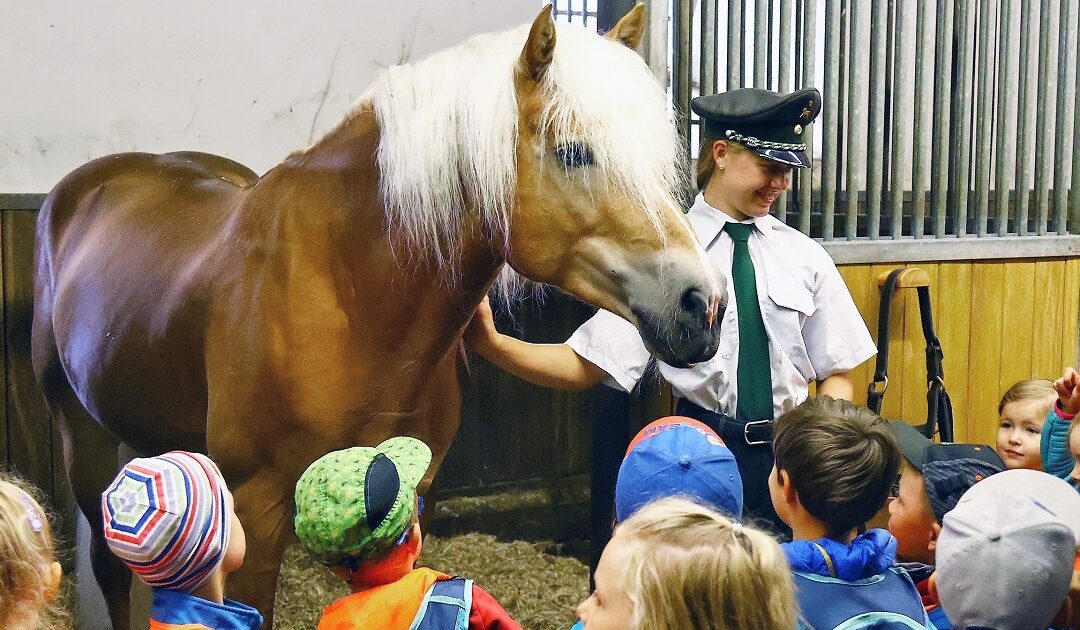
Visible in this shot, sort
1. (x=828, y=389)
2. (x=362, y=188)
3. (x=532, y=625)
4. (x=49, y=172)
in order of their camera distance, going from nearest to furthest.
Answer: (x=362, y=188), (x=828, y=389), (x=532, y=625), (x=49, y=172)

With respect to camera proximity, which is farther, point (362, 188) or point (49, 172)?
point (49, 172)

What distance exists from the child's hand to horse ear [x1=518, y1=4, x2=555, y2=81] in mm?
981

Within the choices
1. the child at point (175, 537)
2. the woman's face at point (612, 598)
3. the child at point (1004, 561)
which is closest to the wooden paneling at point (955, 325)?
the child at point (1004, 561)

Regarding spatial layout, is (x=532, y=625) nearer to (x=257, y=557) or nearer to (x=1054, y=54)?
(x=257, y=557)

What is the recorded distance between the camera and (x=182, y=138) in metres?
3.14

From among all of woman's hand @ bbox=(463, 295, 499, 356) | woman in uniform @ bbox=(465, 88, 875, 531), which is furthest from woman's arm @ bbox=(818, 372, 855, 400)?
woman's hand @ bbox=(463, 295, 499, 356)

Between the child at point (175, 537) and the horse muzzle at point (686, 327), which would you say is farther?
the horse muzzle at point (686, 327)

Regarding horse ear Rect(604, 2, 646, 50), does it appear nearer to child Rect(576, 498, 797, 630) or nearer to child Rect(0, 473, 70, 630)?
child Rect(576, 498, 797, 630)

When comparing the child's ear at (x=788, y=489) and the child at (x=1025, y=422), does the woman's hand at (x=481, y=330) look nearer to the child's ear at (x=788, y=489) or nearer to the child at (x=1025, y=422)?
the child's ear at (x=788, y=489)

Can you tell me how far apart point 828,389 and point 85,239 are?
1.80 metres

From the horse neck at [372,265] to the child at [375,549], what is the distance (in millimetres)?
497

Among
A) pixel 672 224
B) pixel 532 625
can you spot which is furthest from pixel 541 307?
pixel 672 224

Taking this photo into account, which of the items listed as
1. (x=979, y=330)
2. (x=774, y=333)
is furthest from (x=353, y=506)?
(x=979, y=330)

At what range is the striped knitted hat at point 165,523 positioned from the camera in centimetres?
114
